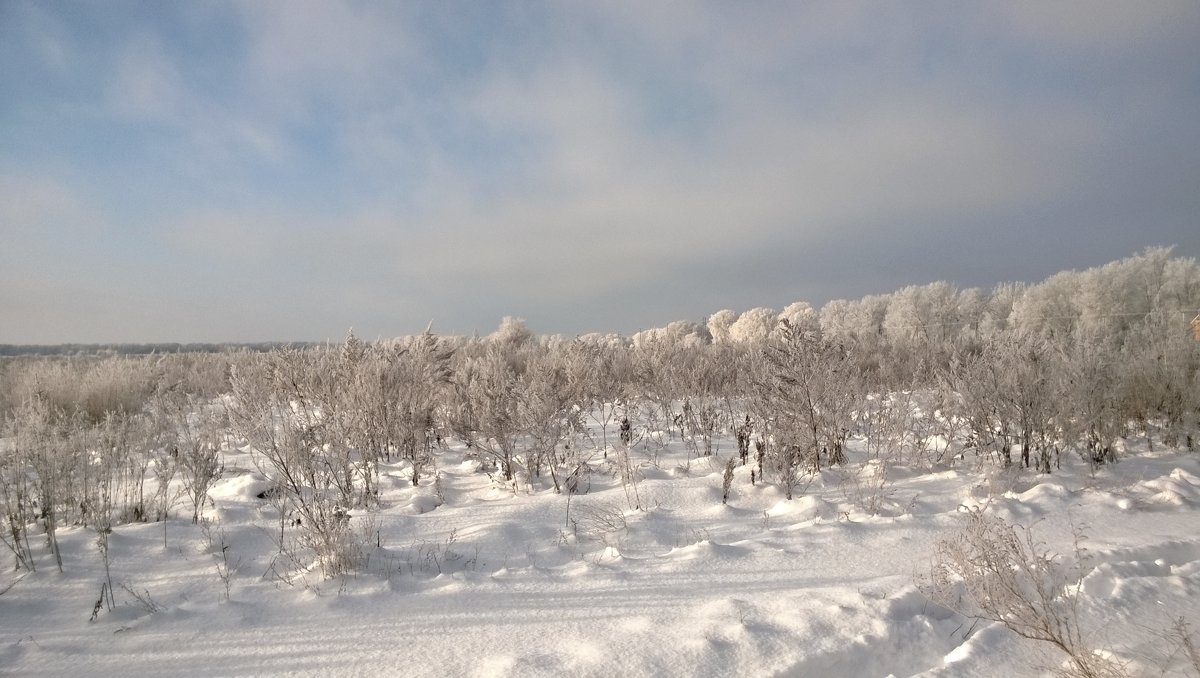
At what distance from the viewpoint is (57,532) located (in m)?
4.24

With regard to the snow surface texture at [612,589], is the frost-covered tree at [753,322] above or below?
above

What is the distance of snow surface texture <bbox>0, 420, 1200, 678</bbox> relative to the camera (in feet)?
→ 8.73

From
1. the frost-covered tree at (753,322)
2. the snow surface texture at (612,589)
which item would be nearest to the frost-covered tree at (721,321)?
the frost-covered tree at (753,322)

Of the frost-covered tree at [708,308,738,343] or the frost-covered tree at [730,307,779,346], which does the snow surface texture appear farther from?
the frost-covered tree at [708,308,738,343]

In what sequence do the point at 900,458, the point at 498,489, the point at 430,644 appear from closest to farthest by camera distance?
the point at 430,644 < the point at 498,489 < the point at 900,458

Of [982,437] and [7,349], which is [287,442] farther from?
[7,349]

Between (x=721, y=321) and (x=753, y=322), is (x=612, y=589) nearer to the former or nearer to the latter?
(x=753, y=322)

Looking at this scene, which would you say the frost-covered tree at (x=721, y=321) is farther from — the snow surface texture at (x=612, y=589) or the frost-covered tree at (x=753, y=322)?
the snow surface texture at (x=612, y=589)

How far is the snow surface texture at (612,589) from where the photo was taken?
8.73 feet

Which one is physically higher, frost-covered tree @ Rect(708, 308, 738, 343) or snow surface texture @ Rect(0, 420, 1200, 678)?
frost-covered tree @ Rect(708, 308, 738, 343)

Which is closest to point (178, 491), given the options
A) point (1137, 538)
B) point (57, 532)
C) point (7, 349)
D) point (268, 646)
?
point (57, 532)

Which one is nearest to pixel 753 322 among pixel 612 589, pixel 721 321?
pixel 721 321

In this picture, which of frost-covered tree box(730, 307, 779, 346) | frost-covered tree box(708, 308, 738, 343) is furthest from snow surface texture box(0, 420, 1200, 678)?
frost-covered tree box(708, 308, 738, 343)

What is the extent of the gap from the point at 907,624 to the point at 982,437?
3836mm
